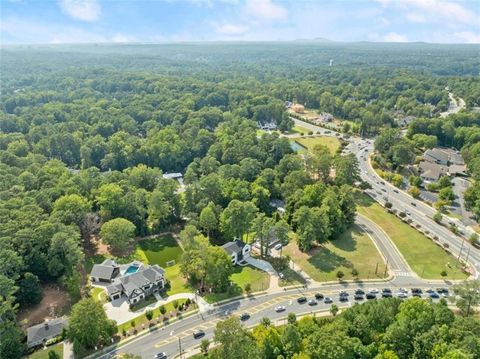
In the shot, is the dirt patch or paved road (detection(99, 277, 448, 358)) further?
the dirt patch

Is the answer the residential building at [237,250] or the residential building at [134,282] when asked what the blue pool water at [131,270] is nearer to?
the residential building at [134,282]

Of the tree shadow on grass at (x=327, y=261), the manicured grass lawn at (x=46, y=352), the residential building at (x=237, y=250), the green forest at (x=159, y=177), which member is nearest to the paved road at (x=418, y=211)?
the green forest at (x=159, y=177)

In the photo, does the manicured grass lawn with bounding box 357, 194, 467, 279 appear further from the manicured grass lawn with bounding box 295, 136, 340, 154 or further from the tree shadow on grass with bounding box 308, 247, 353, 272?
the manicured grass lawn with bounding box 295, 136, 340, 154

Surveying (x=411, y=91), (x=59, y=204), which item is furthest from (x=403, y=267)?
(x=411, y=91)

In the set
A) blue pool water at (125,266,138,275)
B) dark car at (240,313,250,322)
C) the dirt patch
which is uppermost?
dark car at (240,313,250,322)

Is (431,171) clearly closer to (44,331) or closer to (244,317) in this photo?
(244,317)

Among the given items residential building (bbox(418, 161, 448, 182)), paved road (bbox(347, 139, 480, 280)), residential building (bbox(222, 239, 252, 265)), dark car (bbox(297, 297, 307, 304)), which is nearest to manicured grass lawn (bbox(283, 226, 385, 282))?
dark car (bbox(297, 297, 307, 304))

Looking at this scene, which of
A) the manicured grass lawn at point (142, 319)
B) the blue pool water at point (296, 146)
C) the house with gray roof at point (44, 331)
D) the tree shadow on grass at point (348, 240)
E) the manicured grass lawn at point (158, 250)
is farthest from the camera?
the blue pool water at point (296, 146)
